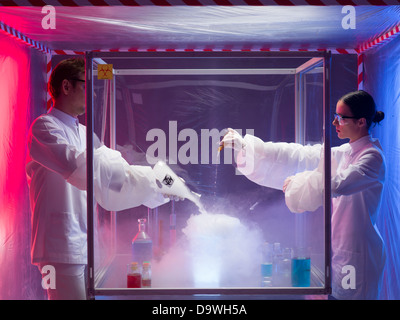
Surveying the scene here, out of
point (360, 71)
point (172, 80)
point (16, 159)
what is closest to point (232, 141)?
point (172, 80)

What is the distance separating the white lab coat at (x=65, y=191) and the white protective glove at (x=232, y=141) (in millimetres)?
453

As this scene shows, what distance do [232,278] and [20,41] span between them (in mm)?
1913

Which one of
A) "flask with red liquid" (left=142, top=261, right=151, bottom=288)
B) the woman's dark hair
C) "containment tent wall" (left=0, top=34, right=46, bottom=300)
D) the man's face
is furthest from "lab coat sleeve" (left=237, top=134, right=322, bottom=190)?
"containment tent wall" (left=0, top=34, right=46, bottom=300)

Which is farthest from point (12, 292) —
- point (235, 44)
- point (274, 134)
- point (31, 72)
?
point (235, 44)

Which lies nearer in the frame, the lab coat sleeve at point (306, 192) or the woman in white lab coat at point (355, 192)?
the lab coat sleeve at point (306, 192)

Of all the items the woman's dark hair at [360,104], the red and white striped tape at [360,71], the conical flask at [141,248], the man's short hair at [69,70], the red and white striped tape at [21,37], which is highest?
the red and white striped tape at [21,37]

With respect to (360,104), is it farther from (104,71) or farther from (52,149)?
(52,149)

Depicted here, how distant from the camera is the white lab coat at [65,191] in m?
2.06

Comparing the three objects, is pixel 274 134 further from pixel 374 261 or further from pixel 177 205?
pixel 374 261

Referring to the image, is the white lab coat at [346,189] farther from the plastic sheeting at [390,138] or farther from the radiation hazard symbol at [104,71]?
the radiation hazard symbol at [104,71]

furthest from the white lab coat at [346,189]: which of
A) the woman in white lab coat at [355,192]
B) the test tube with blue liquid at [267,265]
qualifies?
the test tube with blue liquid at [267,265]

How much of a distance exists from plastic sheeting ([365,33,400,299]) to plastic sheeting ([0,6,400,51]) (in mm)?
174

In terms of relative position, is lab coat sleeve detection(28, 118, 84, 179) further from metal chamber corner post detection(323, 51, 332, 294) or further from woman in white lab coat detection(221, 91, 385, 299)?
metal chamber corner post detection(323, 51, 332, 294)
